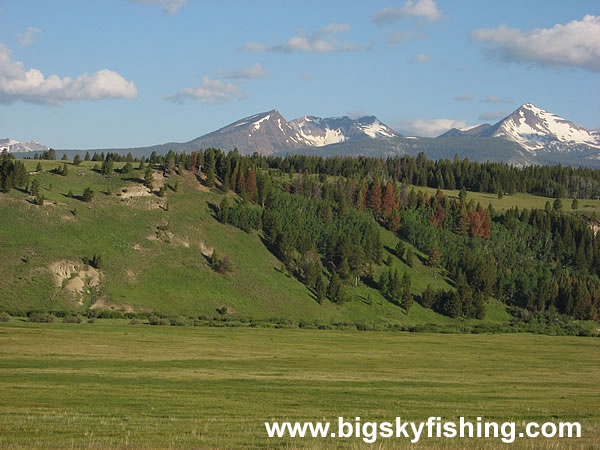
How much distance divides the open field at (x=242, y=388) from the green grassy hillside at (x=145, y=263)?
4844 centimetres

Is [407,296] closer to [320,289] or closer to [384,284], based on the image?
[384,284]

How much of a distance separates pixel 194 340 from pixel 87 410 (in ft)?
173

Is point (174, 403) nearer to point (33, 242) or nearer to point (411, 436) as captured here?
point (411, 436)

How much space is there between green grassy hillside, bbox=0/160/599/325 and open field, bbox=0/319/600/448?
4844 centimetres

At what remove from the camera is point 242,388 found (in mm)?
41250

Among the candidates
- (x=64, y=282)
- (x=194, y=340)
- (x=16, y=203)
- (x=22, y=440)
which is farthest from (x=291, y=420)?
(x=16, y=203)

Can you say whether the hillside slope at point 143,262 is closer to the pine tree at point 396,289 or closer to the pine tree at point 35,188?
the pine tree at point 35,188

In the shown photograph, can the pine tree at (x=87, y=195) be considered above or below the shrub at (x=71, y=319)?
above

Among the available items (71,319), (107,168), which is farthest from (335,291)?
(107,168)

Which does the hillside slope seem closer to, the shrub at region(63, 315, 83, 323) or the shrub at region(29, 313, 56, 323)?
the shrub at region(29, 313, 56, 323)

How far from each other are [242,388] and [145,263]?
370 ft

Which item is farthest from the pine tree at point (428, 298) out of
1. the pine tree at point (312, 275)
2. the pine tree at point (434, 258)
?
the pine tree at point (312, 275)

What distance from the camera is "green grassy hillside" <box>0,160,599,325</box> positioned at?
419 ft

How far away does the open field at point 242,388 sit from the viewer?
25719 millimetres
